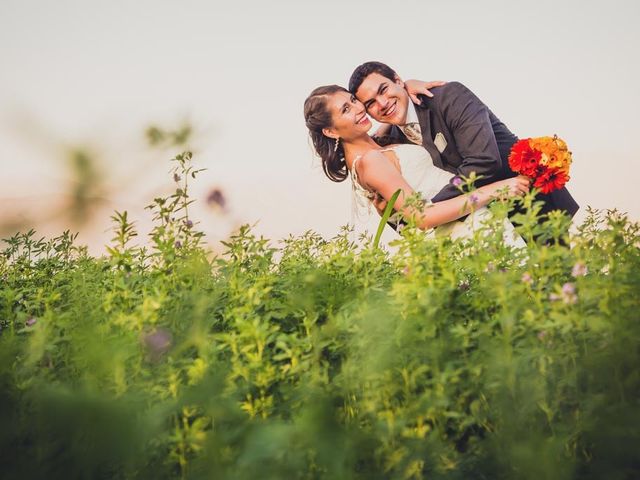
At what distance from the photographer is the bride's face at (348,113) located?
5.96 m

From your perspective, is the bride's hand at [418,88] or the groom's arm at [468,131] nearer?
the groom's arm at [468,131]

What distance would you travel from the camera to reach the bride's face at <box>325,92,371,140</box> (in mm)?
5957

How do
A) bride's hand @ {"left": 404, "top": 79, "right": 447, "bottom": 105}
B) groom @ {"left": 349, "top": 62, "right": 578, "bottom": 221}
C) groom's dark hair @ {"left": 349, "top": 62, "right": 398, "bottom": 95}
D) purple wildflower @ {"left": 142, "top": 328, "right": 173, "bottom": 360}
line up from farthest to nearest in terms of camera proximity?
A: bride's hand @ {"left": 404, "top": 79, "right": 447, "bottom": 105}
groom's dark hair @ {"left": 349, "top": 62, "right": 398, "bottom": 95}
groom @ {"left": 349, "top": 62, "right": 578, "bottom": 221}
purple wildflower @ {"left": 142, "top": 328, "right": 173, "bottom": 360}

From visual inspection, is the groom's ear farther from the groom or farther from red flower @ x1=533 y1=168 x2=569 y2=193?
red flower @ x1=533 y1=168 x2=569 y2=193

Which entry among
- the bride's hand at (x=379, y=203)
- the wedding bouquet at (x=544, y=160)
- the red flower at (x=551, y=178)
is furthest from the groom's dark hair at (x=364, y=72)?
the red flower at (x=551, y=178)

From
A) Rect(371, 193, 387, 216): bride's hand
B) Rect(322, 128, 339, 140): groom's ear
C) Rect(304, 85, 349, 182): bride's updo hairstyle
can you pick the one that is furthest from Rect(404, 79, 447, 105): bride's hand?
Rect(371, 193, 387, 216): bride's hand

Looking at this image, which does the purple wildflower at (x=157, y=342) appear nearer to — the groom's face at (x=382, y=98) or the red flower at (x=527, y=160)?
the red flower at (x=527, y=160)

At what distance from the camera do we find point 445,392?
2.01 metres

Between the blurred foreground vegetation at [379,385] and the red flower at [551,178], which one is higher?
the red flower at [551,178]

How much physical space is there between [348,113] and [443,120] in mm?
875

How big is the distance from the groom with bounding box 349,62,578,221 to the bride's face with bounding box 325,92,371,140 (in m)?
0.08

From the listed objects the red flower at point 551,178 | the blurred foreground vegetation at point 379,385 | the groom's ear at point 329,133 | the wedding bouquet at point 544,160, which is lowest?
the blurred foreground vegetation at point 379,385

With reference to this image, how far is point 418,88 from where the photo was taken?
6219 mm

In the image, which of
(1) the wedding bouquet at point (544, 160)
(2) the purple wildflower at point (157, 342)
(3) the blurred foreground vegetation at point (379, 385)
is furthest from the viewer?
(1) the wedding bouquet at point (544, 160)
